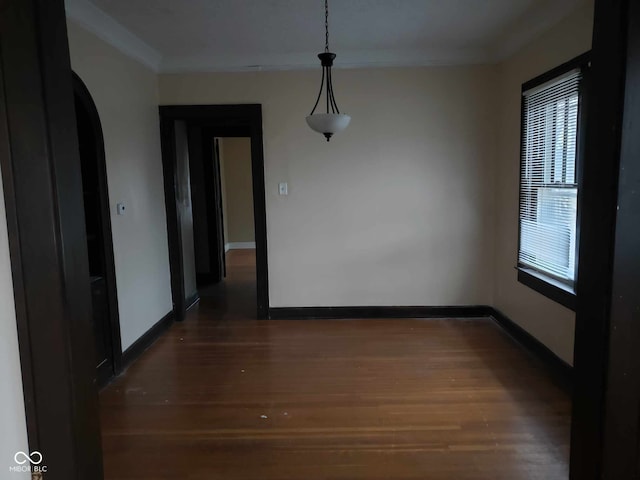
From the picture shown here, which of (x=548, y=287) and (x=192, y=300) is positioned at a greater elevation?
(x=548, y=287)

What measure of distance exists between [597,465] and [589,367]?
26 cm

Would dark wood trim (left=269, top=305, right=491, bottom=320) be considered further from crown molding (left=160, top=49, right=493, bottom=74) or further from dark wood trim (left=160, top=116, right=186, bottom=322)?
crown molding (left=160, top=49, right=493, bottom=74)

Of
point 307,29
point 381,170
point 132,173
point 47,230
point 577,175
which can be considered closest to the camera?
point 47,230

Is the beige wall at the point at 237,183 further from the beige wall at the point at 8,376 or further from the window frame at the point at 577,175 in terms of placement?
the beige wall at the point at 8,376

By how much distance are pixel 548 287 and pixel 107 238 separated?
3.08 meters

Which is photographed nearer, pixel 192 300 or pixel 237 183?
pixel 192 300

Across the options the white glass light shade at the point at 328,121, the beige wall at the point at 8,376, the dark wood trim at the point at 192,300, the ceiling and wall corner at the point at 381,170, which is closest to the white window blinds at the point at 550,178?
the ceiling and wall corner at the point at 381,170

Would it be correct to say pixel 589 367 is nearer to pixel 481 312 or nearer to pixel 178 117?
pixel 481 312

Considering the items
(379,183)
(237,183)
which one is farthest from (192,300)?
(237,183)

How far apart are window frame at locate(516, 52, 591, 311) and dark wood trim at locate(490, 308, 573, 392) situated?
1.27ft

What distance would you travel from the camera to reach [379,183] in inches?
162

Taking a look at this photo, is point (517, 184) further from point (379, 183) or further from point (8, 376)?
point (8, 376)

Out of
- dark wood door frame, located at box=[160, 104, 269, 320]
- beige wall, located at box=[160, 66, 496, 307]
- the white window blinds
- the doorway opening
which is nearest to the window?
the white window blinds

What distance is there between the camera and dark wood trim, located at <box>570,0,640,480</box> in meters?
1.07
